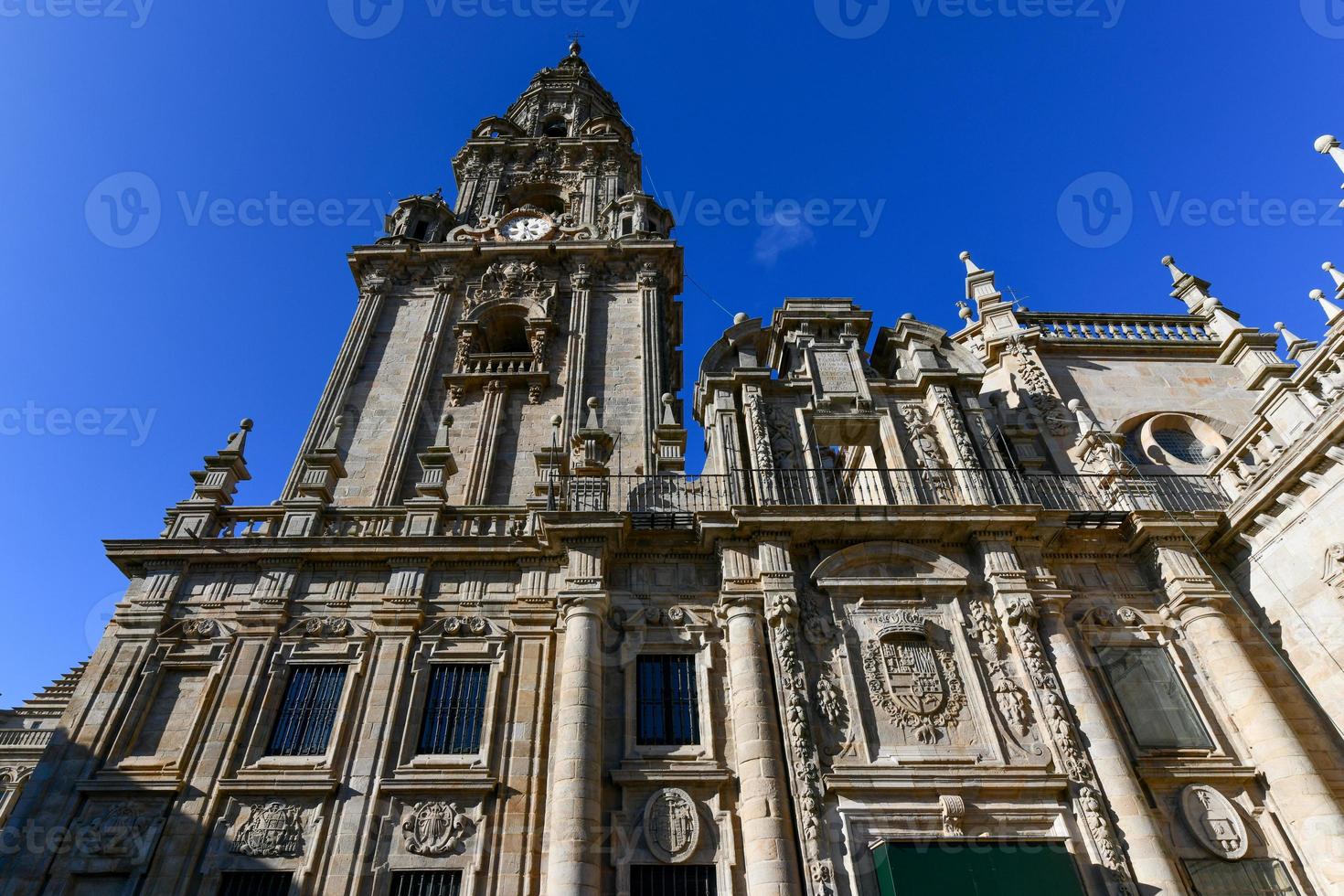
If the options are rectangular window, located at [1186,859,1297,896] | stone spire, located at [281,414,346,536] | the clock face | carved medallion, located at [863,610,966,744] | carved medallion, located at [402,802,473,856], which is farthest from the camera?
the clock face

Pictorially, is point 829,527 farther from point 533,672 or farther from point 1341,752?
point 1341,752

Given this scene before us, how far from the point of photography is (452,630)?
1477 centimetres

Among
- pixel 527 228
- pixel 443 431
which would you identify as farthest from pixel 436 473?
pixel 527 228

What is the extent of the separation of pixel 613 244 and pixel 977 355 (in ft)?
40.1

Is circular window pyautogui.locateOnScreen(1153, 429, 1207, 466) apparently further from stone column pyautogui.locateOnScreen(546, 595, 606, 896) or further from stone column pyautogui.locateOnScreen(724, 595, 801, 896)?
stone column pyautogui.locateOnScreen(546, 595, 606, 896)

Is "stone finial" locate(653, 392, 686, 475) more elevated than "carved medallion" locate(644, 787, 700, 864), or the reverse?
→ "stone finial" locate(653, 392, 686, 475)

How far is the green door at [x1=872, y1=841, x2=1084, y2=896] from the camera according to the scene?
37.6 ft

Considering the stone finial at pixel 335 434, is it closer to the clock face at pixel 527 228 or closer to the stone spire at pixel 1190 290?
the clock face at pixel 527 228

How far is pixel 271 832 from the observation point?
12.4 metres

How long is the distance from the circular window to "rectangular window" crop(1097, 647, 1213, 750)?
→ 6.80m

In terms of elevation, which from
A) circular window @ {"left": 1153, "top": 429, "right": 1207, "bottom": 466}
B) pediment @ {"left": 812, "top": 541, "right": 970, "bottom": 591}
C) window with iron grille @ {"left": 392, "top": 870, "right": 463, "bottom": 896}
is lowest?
window with iron grille @ {"left": 392, "top": 870, "right": 463, "bottom": 896}

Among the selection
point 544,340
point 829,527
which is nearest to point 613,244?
point 544,340

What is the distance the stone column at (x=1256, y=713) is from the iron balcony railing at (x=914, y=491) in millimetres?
1593

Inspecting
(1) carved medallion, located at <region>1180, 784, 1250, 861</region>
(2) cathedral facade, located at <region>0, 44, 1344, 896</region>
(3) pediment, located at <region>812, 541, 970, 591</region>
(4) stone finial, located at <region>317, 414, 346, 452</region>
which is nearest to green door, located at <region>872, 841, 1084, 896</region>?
(2) cathedral facade, located at <region>0, 44, 1344, 896</region>
